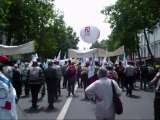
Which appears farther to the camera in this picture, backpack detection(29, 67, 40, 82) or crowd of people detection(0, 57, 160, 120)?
backpack detection(29, 67, 40, 82)

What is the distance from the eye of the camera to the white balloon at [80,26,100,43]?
20.3 meters

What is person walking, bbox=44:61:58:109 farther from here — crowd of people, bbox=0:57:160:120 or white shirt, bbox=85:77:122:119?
white shirt, bbox=85:77:122:119

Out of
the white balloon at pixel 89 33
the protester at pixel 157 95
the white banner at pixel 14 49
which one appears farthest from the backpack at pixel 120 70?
the protester at pixel 157 95

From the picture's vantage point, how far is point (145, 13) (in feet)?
125

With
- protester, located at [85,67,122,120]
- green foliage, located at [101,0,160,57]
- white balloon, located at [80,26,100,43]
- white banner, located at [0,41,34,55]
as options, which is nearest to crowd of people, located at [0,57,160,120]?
protester, located at [85,67,122,120]

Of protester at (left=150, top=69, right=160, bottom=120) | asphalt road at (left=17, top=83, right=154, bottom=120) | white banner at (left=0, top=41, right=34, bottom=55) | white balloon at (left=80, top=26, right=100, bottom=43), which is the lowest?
asphalt road at (left=17, top=83, right=154, bottom=120)

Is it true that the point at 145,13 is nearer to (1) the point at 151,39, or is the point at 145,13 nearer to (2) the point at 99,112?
(2) the point at 99,112

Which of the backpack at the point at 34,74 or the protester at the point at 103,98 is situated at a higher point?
the backpack at the point at 34,74

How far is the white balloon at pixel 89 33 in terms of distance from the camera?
798 inches

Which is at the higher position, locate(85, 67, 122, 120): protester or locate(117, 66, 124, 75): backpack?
locate(117, 66, 124, 75): backpack

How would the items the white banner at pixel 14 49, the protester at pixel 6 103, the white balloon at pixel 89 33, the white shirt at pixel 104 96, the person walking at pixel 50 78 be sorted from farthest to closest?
the white balloon at pixel 89 33 → the white banner at pixel 14 49 → the person walking at pixel 50 78 → the white shirt at pixel 104 96 → the protester at pixel 6 103

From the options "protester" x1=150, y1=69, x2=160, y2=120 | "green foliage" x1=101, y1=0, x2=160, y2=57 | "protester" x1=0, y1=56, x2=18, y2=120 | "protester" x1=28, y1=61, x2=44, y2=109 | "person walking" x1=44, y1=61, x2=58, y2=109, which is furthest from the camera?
"green foliage" x1=101, y1=0, x2=160, y2=57

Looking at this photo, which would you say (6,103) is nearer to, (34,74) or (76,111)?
(76,111)

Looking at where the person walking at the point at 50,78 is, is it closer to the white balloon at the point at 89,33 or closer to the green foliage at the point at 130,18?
the white balloon at the point at 89,33
